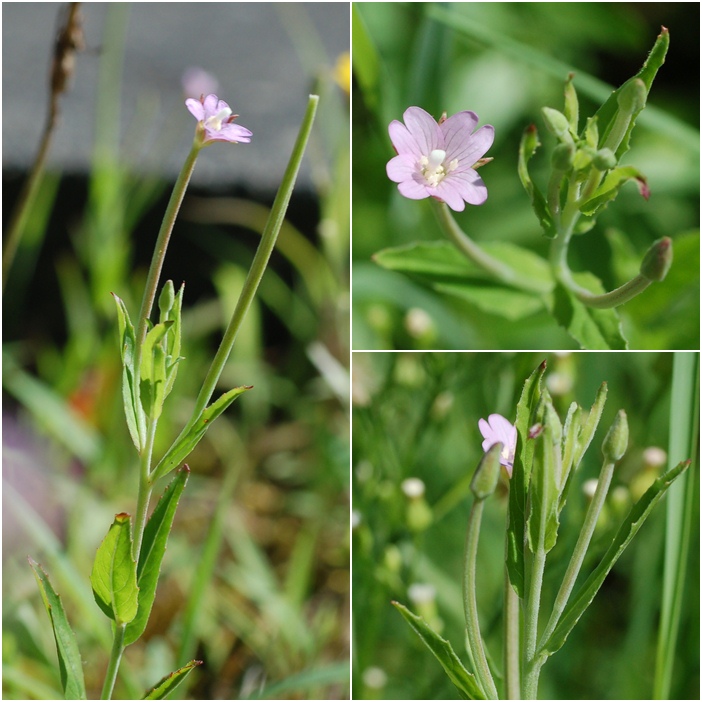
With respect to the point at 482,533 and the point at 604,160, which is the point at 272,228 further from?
the point at 482,533

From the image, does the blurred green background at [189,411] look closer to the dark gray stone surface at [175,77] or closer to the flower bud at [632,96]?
the dark gray stone surface at [175,77]

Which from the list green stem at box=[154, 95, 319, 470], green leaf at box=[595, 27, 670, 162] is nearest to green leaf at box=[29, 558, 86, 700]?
green stem at box=[154, 95, 319, 470]

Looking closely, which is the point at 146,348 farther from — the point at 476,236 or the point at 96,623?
the point at 476,236

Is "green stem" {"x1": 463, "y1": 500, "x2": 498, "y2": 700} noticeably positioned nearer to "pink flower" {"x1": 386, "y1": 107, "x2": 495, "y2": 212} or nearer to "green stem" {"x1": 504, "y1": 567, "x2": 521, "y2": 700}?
"green stem" {"x1": 504, "y1": 567, "x2": 521, "y2": 700}

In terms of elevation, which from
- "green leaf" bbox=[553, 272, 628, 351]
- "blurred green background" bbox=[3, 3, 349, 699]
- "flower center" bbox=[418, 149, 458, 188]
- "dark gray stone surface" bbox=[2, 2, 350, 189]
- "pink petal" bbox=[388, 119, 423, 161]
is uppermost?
"dark gray stone surface" bbox=[2, 2, 350, 189]

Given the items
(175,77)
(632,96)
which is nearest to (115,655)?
(632,96)

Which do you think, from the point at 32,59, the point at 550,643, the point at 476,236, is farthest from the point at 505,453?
the point at 32,59
